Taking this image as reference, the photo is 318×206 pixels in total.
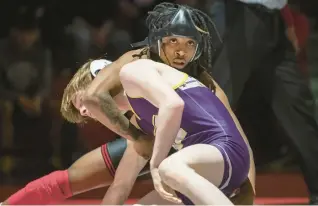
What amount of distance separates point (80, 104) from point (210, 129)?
1.85ft

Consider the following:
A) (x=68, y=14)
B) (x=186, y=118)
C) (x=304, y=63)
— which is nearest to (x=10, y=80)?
(x=68, y=14)

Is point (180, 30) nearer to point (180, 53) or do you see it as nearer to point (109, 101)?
point (180, 53)

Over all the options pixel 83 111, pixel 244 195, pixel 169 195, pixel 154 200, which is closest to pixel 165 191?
pixel 169 195

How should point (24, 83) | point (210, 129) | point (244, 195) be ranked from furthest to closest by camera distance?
point (24, 83)
point (244, 195)
point (210, 129)

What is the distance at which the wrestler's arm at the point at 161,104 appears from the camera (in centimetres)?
169

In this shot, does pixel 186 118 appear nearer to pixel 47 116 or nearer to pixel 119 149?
pixel 119 149

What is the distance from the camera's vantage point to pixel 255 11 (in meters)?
2.57

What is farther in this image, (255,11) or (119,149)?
(255,11)

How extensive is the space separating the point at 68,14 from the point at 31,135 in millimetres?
563

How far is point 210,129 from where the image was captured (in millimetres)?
1771

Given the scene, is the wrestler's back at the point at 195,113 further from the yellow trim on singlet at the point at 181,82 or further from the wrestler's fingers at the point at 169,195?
the wrestler's fingers at the point at 169,195

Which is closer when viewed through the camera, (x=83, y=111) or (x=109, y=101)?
(x=109, y=101)

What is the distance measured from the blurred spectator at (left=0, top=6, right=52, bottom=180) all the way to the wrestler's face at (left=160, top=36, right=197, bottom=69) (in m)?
1.18

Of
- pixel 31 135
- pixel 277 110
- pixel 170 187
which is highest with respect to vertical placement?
pixel 170 187
